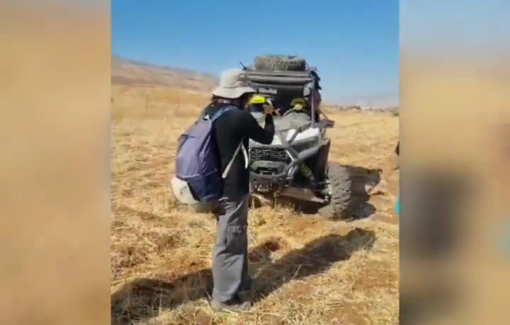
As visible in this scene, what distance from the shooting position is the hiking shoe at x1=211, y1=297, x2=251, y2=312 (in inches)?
69.0

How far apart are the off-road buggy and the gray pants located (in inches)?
22.5

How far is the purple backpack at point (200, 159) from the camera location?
1.65 metres

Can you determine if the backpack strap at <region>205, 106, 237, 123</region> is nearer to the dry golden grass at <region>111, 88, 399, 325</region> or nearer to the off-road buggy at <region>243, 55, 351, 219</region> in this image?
the dry golden grass at <region>111, 88, 399, 325</region>

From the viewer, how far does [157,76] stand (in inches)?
72.4

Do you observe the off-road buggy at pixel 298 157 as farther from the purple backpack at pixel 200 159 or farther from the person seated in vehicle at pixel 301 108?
the purple backpack at pixel 200 159

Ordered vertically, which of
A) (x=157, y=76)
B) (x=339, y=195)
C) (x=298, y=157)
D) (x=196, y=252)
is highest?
(x=157, y=76)

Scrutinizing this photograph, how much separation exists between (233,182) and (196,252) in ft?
1.06

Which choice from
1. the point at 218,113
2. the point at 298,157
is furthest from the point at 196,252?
the point at 298,157

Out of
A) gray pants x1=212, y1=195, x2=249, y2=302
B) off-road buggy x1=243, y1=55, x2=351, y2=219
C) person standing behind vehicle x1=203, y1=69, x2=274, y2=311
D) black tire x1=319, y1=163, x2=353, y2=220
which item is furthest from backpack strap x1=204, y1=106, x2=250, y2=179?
black tire x1=319, y1=163, x2=353, y2=220

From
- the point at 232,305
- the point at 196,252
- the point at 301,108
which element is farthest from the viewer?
the point at 301,108

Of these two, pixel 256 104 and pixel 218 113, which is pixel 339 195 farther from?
pixel 218 113
